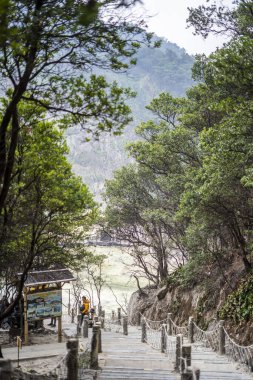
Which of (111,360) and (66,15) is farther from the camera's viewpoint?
(111,360)

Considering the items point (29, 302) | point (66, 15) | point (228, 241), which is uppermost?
point (66, 15)

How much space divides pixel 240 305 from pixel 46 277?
21.5 feet

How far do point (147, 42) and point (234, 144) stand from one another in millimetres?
5493

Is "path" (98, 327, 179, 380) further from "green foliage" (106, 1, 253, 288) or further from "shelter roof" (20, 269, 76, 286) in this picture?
"green foliage" (106, 1, 253, 288)

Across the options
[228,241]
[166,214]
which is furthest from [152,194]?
[228,241]

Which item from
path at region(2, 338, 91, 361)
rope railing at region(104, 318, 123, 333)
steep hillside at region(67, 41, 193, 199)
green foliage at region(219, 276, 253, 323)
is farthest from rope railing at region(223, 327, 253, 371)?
steep hillside at region(67, 41, 193, 199)

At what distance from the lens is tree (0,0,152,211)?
6.50m

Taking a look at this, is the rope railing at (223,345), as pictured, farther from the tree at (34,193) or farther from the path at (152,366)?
the tree at (34,193)

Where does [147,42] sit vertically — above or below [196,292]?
above

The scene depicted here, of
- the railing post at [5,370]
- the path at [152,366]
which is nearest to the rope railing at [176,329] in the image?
the path at [152,366]

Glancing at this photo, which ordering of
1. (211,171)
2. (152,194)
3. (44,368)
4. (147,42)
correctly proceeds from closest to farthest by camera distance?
1. (147,42)
2. (44,368)
3. (211,171)
4. (152,194)

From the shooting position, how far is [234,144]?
12945 millimetres

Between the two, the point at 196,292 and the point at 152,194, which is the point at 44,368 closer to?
the point at 196,292

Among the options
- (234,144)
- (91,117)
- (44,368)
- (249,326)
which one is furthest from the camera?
(249,326)
